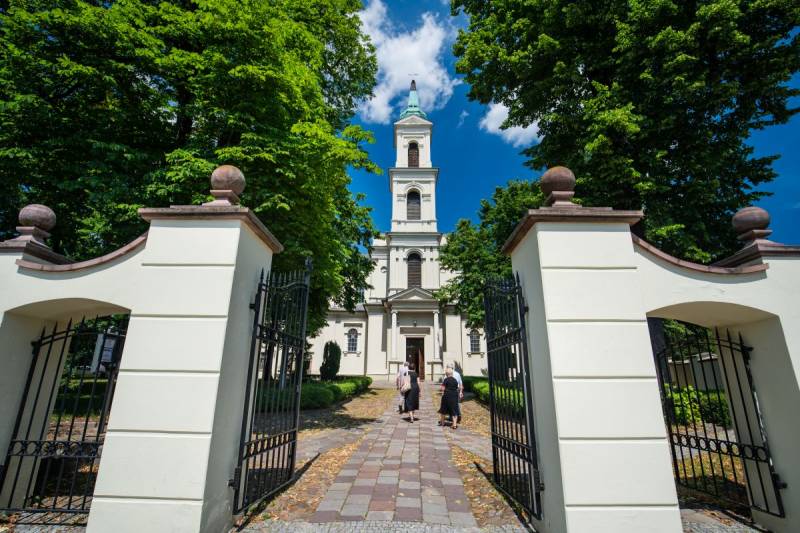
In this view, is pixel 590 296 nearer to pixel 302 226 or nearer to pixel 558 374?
pixel 558 374

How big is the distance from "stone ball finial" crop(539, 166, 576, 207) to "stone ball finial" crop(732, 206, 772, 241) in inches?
73.1

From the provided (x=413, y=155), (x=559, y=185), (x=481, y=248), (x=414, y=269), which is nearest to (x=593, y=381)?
(x=559, y=185)

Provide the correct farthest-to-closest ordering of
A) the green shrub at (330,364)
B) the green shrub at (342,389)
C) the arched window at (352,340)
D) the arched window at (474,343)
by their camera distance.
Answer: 1. the arched window at (352,340)
2. the arched window at (474,343)
3. the green shrub at (330,364)
4. the green shrub at (342,389)

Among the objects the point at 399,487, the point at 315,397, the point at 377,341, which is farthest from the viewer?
the point at 377,341

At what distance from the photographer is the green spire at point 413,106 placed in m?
34.4

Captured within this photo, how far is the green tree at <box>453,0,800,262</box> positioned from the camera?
777 cm

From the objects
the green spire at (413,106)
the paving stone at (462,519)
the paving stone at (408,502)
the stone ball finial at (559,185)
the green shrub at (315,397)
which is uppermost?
the green spire at (413,106)

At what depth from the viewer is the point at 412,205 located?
1262 inches

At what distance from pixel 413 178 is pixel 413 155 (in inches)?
107

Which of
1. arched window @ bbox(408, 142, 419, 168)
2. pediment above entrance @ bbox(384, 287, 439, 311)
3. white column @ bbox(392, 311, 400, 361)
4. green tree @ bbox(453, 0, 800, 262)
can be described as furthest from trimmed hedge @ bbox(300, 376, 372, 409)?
arched window @ bbox(408, 142, 419, 168)

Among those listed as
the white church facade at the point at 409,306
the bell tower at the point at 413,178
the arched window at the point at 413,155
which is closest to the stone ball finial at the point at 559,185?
the white church facade at the point at 409,306

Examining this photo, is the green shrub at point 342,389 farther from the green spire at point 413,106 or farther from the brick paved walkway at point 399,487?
the green spire at point 413,106

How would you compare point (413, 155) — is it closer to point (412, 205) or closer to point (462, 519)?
point (412, 205)

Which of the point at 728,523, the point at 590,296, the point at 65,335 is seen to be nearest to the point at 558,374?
the point at 590,296
